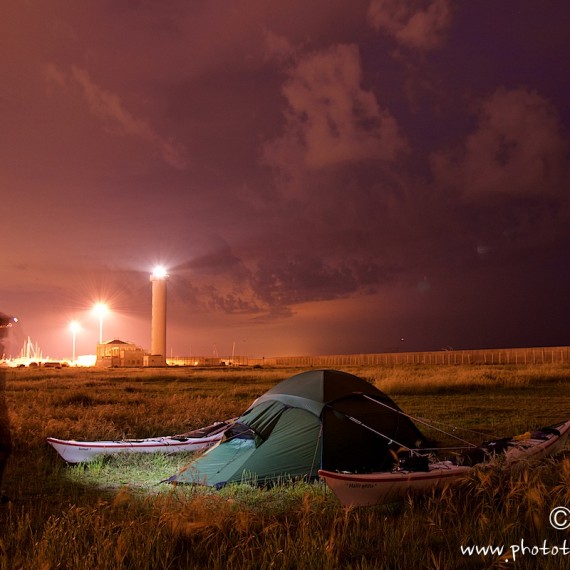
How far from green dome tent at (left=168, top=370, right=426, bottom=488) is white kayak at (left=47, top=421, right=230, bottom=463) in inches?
42.4

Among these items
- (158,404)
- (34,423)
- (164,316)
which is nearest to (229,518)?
(34,423)

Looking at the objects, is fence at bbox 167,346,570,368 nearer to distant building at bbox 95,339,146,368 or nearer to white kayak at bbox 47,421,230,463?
distant building at bbox 95,339,146,368

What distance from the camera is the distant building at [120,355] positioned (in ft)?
276

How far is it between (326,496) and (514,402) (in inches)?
638

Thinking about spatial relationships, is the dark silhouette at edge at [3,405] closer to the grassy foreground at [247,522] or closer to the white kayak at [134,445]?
the grassy foreground at [247,522]

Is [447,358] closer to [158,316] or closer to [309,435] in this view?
[158,316]

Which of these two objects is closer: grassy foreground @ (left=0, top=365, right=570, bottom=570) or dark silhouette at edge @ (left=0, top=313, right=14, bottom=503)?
dark silhouette at edge @ (left=0, top=313, right=14, bottom=503)

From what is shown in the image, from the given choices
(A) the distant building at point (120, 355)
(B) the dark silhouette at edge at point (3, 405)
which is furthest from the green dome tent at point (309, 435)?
(A) the distant building at point (120, 355)

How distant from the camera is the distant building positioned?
84.2 meters

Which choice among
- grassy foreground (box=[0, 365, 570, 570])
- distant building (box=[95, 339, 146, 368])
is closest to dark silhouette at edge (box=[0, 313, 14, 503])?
grassy foreground (box=[0, 365, 570, 570])

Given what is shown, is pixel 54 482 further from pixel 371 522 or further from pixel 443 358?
pixel 443 358

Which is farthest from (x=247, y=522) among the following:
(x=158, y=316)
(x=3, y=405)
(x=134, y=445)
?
(x=158, y=316)

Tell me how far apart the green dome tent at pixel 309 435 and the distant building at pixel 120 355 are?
76.0 metres

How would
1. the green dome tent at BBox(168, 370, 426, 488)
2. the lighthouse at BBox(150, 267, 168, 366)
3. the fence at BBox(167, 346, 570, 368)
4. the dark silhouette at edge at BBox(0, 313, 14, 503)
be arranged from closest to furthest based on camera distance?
the dark silhouette at edge at BBox(0, 313, 14, 503)
the green dome tent at BBox(168, 370, 426, 488)
the fence at BBox(167, 346, 570, 368)
the lighthouse at BBox(150, 267, 168, 366)
